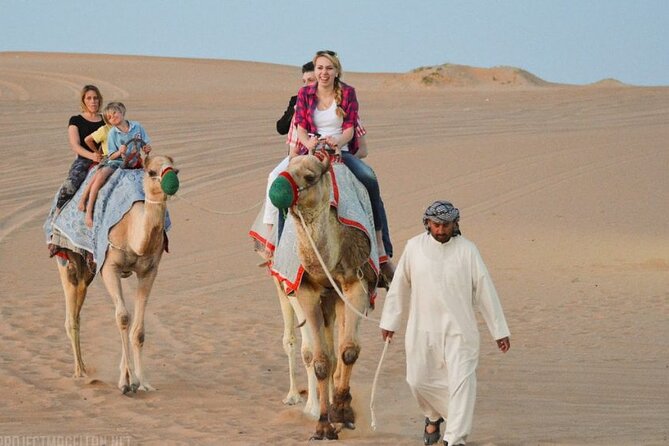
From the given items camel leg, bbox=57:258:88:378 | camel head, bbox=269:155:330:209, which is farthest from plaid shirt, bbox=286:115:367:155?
camel leg, bbox=57:258:88:378

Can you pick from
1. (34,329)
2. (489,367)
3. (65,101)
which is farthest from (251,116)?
(489,367)

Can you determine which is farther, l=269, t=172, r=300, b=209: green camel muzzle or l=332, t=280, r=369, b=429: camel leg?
l=332, t=280, r=369, b=429: camel leg

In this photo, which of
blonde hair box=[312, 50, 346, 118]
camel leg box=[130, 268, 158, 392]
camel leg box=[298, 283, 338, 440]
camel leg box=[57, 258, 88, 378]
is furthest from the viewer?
camel leg box=[57, 258, 88, 378]

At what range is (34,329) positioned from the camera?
13.0 meters

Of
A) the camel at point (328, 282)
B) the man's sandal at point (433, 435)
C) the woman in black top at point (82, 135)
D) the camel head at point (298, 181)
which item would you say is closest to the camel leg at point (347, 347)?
the camel at point (328, 282)

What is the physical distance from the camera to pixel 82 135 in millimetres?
11094

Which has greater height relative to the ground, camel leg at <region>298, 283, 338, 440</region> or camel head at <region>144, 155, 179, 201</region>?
camel head at <region>144, 155, 179, 201</region>

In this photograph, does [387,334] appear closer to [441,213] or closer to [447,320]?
[447,320]

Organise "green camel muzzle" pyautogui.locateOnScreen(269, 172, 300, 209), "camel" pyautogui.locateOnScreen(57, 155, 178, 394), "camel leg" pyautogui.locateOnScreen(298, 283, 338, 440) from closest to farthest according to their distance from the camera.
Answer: "green camel muzzle" pyautogui.locateOnScreen(269, 172, 300, 209) → "camel leg" pyautogui.locateOnScreen(298, 283, 338, 440) → "camel" pyautogui.locateOnScreen(57, 155, 178, 394)

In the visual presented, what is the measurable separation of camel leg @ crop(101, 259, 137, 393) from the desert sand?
0.58 feet

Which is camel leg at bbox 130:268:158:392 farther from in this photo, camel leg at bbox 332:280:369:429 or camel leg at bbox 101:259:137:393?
camel leg at bbox 332:280:369:429

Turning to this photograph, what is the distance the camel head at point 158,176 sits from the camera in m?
9.35

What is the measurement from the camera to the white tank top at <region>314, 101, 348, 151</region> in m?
9.13

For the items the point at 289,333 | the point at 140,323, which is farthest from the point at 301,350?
the point at 140,323
